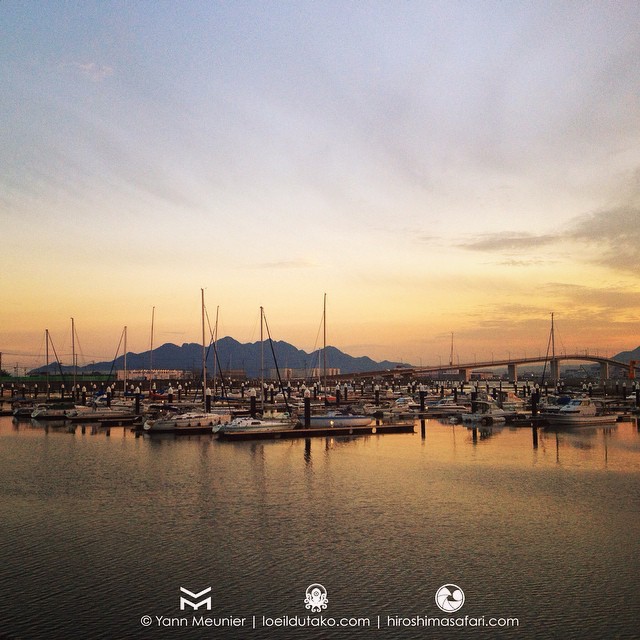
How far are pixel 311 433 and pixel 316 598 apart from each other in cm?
3292

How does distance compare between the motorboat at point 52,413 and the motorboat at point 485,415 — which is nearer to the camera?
the motorboat at point 485,415

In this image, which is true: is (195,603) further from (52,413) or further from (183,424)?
(52,413)

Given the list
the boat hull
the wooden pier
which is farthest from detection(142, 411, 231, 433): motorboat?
the boat hull

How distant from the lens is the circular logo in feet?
50.3

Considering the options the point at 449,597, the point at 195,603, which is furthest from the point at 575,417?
the point at 195,603

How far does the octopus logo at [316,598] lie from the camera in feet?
50.5

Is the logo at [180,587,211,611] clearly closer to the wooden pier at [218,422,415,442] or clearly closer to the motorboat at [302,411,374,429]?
the wooden pier at [218,422,415,442]

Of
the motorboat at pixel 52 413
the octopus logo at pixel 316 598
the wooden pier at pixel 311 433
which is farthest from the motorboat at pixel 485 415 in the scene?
the octopus logo at pixel 316 598

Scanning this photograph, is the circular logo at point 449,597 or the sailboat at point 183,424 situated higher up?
the sailboat at point 183,424

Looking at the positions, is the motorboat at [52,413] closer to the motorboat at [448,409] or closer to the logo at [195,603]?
the motorboat at [448,409]

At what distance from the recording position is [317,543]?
20281 mm

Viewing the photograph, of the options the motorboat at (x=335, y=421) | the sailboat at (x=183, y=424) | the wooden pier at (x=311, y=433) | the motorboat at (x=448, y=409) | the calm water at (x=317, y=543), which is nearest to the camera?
the calm water at (x=317, y=543)

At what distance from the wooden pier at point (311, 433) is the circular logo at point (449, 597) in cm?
3119

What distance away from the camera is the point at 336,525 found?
73.6 feet
